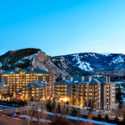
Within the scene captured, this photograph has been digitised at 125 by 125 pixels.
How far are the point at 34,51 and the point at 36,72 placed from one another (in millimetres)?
89014

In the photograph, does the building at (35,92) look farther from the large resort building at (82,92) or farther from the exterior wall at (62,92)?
the exterior wall at (62,92)

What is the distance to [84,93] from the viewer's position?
45.7 meters

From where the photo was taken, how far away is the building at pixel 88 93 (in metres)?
45.1

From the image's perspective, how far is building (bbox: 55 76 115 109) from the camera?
148 feet

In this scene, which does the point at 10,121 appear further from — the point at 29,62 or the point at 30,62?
the point at 29,62

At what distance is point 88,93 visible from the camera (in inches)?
1795

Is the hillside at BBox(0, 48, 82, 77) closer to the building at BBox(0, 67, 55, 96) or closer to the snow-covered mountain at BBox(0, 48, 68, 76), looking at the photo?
the snow-covered mountain at BBox(0, 48, 68, 76)

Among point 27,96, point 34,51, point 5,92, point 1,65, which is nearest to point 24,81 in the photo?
point 5,92

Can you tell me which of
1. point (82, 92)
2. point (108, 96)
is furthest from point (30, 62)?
point (108, 96)

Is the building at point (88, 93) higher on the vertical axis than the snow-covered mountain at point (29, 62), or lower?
lower

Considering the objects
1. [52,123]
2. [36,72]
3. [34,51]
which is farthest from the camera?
[34,51]

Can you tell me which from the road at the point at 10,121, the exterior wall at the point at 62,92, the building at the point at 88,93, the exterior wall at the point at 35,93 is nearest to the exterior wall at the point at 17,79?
the exterior wall at the point at 35,93

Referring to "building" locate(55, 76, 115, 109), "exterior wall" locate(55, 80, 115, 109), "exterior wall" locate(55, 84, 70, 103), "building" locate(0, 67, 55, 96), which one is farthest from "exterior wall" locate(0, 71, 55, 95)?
"exterior wall" locate(55, 80, 115, 109)

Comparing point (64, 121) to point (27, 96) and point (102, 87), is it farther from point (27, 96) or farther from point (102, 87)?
point (27, 96)
